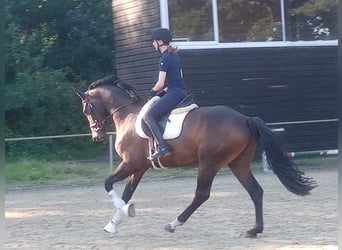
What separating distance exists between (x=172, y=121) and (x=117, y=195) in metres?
1.09

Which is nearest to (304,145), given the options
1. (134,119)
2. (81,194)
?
(81,194)

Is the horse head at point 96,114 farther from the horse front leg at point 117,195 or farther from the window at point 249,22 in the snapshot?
the window at point 249,22

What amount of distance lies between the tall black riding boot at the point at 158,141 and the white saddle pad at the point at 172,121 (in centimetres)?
11

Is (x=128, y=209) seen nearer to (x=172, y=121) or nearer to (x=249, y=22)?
(x=172, y=121)

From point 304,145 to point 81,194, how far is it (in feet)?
23.1

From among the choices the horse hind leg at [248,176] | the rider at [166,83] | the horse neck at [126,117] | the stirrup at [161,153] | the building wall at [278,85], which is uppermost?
the rider at [166,83]

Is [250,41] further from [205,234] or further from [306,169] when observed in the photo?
[205,234]

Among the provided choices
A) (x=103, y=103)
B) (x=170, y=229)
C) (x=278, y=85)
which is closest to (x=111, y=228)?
(x=170, y=229)

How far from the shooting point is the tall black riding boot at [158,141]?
8.73m

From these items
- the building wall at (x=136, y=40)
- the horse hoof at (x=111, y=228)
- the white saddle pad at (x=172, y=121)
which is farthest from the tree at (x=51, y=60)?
the horse hoof at (x=111, y=228)

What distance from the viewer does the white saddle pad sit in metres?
8.85

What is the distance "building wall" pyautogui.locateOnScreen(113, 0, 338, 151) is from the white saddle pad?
305 inches

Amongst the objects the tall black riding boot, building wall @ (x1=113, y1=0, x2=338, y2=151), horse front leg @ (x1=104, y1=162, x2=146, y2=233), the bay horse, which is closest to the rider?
the tall black riding boot

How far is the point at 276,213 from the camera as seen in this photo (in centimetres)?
1023
